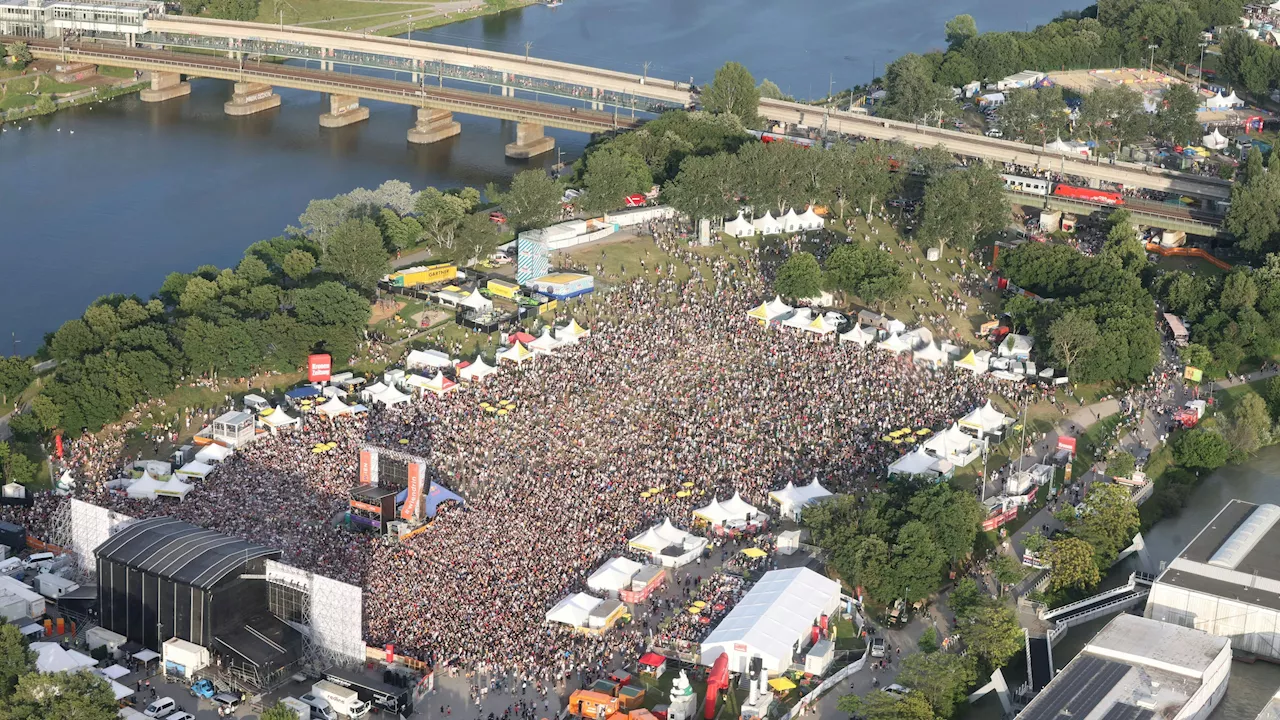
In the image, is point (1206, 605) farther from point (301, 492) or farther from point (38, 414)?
point (38, 414)

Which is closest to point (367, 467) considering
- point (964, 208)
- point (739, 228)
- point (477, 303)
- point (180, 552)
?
point (180, 552)

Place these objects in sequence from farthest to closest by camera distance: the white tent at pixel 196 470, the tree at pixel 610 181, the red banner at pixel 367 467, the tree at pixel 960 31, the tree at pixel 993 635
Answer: the tree at pixel 960 31 → the tree at pixel 610 181 → the white tent at pixel 196 470 → the red banner at pixel 367 467 → the tree at pixel 993 635

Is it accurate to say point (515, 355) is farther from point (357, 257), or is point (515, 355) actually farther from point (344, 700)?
point (344, 700)

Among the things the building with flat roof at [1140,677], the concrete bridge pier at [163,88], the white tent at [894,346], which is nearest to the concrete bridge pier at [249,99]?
the concrete bridge pier at [163,88]

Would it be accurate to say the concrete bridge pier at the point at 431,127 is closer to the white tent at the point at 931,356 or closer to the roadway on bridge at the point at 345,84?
the roadway on bridge at the point at 345,84

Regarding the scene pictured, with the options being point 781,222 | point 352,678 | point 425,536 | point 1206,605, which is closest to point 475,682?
point 352,678

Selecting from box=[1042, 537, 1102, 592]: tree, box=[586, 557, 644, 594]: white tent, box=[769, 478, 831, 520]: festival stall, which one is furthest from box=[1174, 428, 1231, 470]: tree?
box=[586, 557, 644, 594]: white tent
